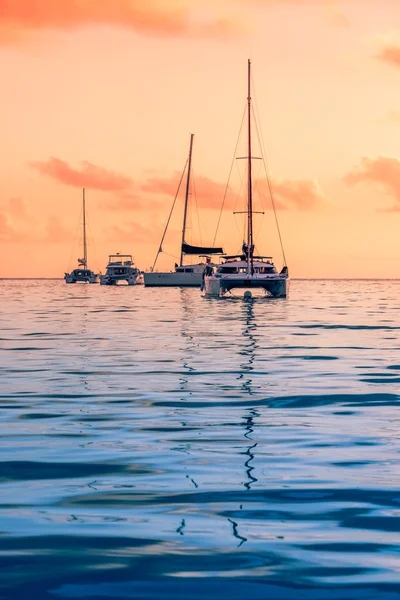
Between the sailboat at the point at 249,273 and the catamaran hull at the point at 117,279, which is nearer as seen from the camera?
the sailboat at the point at 249,273

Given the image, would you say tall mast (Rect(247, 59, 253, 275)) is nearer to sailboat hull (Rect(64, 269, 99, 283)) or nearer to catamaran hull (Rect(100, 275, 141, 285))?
catamaran hull (Rect(100, 275, 141, 285))

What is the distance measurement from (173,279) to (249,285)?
5232 cm

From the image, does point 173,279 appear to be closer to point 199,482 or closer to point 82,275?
point 82,275

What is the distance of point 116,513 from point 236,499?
1.09 metres

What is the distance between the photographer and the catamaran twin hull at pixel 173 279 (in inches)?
4707

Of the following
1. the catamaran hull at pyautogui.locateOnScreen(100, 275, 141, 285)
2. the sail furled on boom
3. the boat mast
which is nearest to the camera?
the boat mast

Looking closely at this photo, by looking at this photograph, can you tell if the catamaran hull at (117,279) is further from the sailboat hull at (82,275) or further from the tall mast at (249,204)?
the tall mast at (249,204)

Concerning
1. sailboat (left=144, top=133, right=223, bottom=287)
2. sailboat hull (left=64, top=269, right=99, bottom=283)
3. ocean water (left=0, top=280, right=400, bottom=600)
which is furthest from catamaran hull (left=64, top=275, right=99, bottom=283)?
ocean water (left=0, top=280, right=400, bottom=600)

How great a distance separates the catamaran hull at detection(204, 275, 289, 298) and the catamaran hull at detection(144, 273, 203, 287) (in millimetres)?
43686

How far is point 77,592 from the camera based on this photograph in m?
5.92

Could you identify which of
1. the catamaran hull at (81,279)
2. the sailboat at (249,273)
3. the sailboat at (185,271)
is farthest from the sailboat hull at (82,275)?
the sailboat at (249,273)

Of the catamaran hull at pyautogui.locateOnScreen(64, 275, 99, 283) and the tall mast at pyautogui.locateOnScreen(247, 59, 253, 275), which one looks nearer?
the tall mast at pyautogui.locateOnScreen(247, 59, 253, 275)

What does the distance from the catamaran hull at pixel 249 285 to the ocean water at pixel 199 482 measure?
48768 millimetres

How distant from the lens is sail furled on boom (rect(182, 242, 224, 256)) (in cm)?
11156
